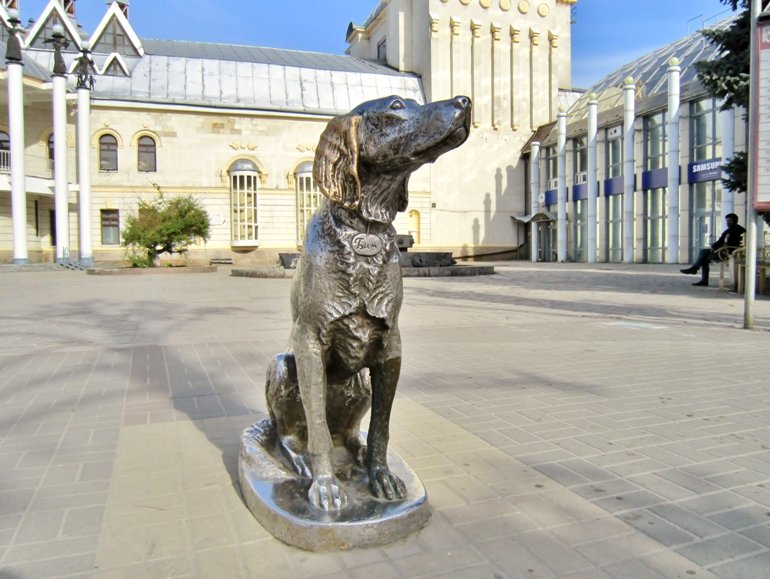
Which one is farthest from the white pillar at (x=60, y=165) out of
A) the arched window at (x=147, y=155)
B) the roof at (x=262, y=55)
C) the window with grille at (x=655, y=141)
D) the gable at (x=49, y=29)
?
the window with grille at (x=655, y=141)

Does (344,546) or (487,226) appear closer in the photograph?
(344,546)

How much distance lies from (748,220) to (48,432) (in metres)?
8.85

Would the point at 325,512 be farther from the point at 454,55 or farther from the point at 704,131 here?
the point at 454,55

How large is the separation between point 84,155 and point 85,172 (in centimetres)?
90

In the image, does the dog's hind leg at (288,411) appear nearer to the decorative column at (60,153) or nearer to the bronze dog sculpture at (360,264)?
the bronze dog sculpture at (360,264)

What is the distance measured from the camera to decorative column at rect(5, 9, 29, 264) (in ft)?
93.1

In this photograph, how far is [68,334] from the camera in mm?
8359

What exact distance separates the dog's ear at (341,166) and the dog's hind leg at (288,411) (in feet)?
2.82

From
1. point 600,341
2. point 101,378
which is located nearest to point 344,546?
point 101,378

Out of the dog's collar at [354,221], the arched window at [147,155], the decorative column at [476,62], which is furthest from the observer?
the decorative column at [476,62]

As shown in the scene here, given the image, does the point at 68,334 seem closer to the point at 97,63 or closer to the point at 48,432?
the point at 48,432

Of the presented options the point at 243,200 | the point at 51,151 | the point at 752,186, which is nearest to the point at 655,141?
the point at 243,200

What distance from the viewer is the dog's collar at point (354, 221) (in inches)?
93.4

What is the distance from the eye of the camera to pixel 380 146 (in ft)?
7.47
